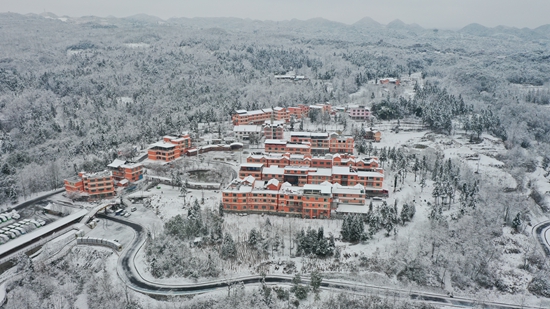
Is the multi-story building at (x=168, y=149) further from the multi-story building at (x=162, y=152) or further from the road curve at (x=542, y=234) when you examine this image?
the road curve at (x=542, y=234)

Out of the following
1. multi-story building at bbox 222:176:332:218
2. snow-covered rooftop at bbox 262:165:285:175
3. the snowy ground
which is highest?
snow-covered rooftop at bbox 262:165:285:175

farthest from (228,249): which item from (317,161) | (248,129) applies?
(248,129)

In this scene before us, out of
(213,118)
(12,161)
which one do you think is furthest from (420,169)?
(12,161)

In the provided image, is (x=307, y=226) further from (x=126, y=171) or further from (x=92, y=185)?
(x=92, y=185)

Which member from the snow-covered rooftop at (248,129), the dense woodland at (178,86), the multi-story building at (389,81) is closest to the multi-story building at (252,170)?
the snow-covered rooftop at (248,129)

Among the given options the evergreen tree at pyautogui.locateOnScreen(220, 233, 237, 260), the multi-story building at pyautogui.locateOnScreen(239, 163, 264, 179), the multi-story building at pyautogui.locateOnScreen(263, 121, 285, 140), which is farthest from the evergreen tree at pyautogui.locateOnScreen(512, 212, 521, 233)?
the multi-story building at pyautogui.locateOnScreen(263, 121, 285, 140)

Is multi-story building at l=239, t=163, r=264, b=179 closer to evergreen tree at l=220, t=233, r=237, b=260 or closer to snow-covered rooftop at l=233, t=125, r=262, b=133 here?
evergreen tree at l=220, t=233, r=237, b=260
